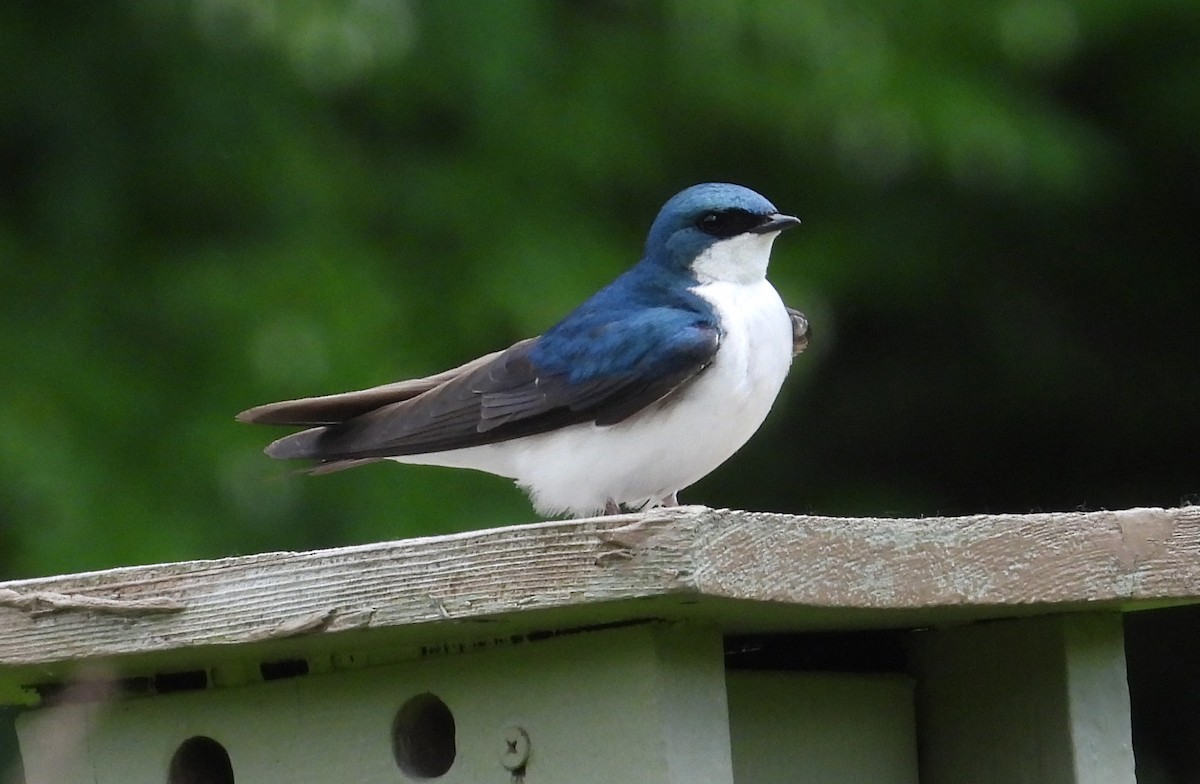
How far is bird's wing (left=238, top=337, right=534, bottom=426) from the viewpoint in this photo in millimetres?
2025

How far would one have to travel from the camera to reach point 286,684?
1.86m

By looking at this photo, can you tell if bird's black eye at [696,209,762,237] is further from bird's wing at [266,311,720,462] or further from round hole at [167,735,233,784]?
round hole at [167,735,233,784]

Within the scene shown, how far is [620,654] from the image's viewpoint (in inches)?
63.3

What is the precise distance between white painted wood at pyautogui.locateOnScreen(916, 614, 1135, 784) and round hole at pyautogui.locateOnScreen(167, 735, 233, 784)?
2.47ft

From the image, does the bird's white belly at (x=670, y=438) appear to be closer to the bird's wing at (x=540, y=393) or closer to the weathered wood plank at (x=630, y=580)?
the bird's wing at (x=540, y=393)

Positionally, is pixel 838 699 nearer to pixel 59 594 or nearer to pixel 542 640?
Result: pixel 542 640

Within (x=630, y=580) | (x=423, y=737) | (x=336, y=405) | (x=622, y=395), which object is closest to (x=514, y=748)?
(x=423, y=737)

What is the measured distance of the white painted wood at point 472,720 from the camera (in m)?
1.58

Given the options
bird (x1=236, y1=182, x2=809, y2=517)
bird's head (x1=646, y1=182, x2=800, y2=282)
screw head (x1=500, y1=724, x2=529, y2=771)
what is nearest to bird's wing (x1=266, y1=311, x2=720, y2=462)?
bird (x1=236, y1=182, x2=809, y2=517)

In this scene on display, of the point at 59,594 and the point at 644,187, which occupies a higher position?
the point at 644,187

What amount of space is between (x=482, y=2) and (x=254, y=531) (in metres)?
1.01

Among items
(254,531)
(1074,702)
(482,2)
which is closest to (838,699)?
(1074,702)

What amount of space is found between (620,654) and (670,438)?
1.26 feet

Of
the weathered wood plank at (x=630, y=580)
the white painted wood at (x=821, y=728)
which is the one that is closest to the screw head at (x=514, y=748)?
the weathered wood plank at (x=630, y=580)
